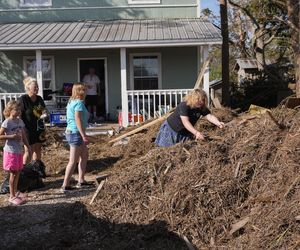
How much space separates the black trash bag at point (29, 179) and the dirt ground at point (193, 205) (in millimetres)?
680

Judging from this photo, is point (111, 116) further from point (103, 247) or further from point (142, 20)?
point (103, 247)

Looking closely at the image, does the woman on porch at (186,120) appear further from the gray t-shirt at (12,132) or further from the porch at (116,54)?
the porch at (116,54)

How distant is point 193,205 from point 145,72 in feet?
38.1

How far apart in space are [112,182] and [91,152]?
4454mm

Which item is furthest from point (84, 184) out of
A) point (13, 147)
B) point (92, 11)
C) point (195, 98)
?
point (92, 11)

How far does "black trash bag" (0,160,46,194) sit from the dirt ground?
680 millimetres

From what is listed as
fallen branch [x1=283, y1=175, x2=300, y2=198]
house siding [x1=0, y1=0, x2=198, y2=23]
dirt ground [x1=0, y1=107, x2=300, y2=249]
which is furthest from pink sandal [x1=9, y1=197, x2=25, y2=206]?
house siding [x1=0, y1=0, x2=198, y2=23]

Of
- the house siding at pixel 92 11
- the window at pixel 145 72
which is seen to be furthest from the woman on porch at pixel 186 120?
the house siding at pixel 92 11

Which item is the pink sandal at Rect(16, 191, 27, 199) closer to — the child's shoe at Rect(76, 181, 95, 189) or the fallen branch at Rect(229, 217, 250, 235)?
the child's shoe at Rect(76, 181, 95, 189)

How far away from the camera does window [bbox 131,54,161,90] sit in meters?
16.6

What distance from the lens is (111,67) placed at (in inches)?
653

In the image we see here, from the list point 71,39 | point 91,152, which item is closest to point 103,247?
point 91,152

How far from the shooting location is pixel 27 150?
7.86 m

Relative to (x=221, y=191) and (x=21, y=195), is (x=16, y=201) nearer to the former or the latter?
(x=21, y=195)
